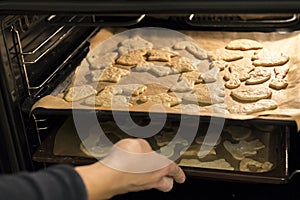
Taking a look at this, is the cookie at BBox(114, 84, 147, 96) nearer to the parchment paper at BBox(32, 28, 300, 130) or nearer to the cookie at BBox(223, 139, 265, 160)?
the parchment paper at BBox(32, 28, 300, 130)

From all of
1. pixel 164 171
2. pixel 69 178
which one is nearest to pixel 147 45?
pixel 164 171

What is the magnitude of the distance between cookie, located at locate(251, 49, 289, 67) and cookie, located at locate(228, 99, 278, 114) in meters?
0.27

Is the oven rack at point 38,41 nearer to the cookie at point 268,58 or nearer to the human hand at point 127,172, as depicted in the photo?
the human hand at point 127,172

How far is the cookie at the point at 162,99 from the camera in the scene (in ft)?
4.39

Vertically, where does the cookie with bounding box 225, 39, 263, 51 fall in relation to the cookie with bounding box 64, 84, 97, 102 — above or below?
above

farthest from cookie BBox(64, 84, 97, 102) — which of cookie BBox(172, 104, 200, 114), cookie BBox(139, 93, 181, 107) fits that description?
cookie BBox(172, 104, 200, 114)

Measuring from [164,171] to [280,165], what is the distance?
0.35 metres

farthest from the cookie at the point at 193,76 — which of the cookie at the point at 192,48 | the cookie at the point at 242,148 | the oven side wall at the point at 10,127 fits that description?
the oven side wall at the point at 10,127

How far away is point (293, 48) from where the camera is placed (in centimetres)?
164

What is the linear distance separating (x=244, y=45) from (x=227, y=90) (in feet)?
1.00

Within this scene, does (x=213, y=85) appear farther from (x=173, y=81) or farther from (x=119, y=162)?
(x=119, y=162)

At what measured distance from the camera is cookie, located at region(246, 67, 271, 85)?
146 centimetres

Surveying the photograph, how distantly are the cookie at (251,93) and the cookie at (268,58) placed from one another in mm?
164

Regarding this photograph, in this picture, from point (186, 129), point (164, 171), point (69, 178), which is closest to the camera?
point (69, 178)
